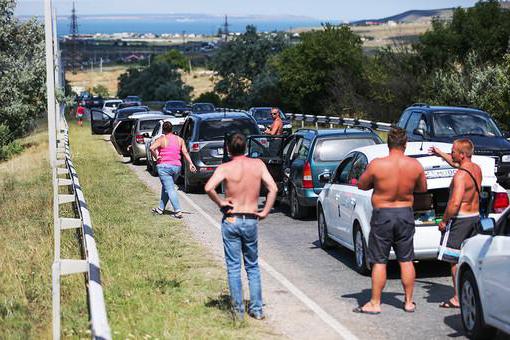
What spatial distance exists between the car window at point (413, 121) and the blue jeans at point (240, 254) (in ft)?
45.4

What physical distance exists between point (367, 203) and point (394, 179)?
6.84 feet

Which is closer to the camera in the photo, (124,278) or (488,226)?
(488,226)

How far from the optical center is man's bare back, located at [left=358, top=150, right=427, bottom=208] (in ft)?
32.7

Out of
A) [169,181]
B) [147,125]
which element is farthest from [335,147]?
[147,125]

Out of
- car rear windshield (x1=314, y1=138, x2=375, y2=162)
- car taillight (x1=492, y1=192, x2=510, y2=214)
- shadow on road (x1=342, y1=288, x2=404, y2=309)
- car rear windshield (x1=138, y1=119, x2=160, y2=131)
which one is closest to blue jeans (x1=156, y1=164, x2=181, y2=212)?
car rear windshield (x1=314, y1=138, x2=375, y2=162)

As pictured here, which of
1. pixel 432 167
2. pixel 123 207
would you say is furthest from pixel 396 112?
pixel 432 167

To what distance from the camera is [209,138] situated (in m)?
23.4

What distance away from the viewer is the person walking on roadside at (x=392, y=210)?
393 inches

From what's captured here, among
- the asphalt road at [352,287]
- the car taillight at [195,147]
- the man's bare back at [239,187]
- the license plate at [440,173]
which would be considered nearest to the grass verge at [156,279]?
the asphalt road at [352,287]

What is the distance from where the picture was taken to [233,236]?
9750mm

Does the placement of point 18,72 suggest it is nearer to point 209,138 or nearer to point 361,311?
point 209,138

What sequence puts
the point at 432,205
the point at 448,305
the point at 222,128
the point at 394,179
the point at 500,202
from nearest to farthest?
the point at 394,179
the point at 448,305
the point at 432,205
the point at 500,202
the point at 222,128

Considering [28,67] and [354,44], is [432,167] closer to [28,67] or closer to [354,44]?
[28,67]

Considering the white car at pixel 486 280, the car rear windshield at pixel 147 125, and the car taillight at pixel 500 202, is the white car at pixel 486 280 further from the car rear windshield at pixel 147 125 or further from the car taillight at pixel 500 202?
the car rear windshield at pixel 147 125
